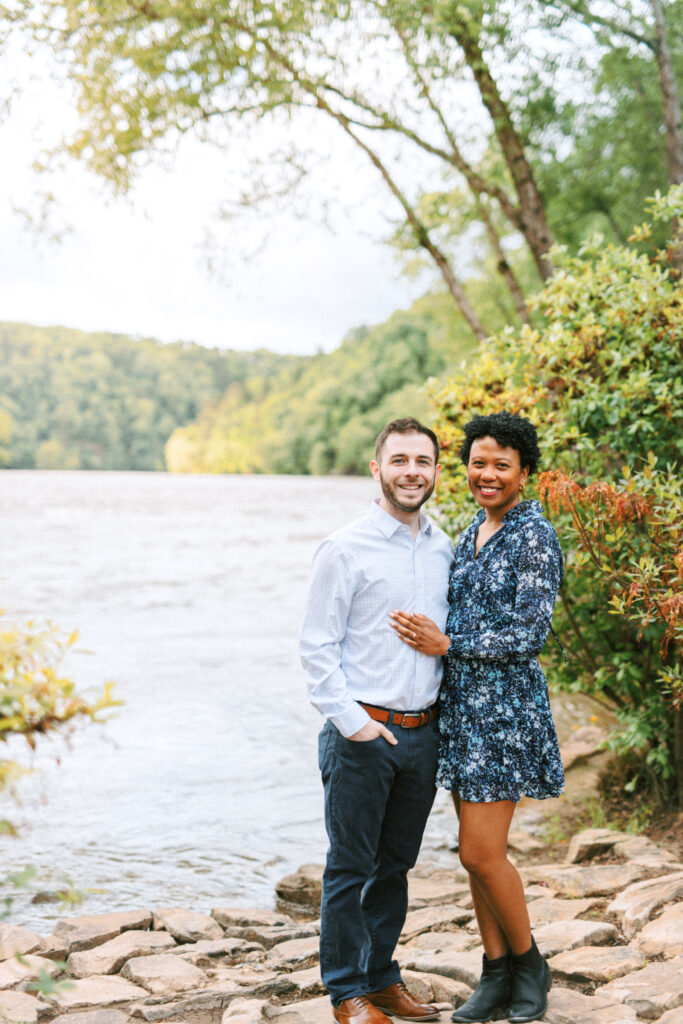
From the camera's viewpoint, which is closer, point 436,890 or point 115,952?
point 115,952

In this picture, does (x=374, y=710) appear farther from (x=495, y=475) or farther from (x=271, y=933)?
(x=271, y=933)

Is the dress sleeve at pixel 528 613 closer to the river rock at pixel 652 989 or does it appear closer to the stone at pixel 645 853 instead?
the river rock at pixel 652 989

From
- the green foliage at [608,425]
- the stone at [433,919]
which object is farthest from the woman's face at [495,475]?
the stone at [433,919]

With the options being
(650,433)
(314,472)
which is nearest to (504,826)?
(650,433)

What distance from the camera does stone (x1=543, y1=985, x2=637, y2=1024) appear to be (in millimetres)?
3354

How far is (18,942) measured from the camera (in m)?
5.05

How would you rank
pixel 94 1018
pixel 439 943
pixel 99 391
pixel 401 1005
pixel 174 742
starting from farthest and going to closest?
pixel 99 391 → pixel 174 742 → pixel 439 943 → pixel 94 1018 → pixel 401 1005

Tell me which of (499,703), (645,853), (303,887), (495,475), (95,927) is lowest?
(303,887)

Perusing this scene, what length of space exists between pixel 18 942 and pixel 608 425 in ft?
14.8

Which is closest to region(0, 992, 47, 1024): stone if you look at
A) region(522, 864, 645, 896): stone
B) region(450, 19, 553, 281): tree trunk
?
region(522, 864, 645, 896): stone

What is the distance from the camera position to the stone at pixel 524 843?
671cm

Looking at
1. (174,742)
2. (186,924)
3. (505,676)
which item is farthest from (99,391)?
(505,676)

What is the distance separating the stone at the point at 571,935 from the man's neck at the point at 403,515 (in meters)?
2.07

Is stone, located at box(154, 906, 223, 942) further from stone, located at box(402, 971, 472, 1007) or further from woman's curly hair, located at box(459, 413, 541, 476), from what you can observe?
woman's curly hair, located at box(459, 413, 541, 476)
